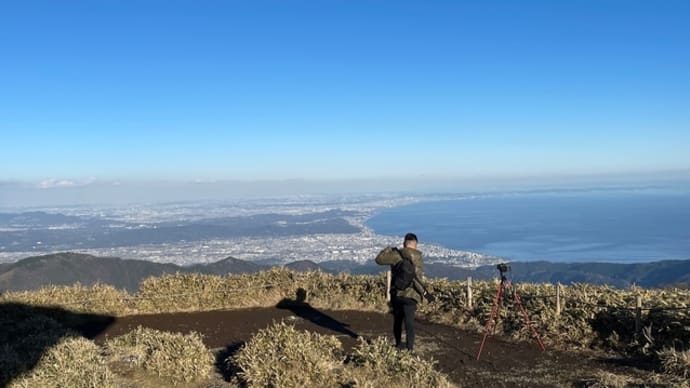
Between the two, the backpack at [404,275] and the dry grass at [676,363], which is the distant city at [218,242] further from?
the dry grass at [676,363]

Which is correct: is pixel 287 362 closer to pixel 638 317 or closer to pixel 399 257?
pixel 399 257

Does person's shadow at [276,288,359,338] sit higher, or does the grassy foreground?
the grassy foreground

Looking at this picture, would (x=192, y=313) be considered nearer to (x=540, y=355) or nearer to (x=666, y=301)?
(x=540, y=355)

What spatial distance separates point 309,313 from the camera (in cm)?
1401

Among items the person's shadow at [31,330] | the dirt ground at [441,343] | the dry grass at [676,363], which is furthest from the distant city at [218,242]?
the dry grass at [676,363]

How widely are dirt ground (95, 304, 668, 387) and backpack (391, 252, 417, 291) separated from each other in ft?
5.18

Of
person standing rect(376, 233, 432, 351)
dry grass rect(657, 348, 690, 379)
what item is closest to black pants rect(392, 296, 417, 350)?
person standing rect(376, 233, 432, 351)

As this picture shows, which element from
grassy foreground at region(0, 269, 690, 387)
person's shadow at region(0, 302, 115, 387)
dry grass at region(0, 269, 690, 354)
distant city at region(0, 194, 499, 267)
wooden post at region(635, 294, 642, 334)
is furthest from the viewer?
distant city at region(0, 194, 499, 267)

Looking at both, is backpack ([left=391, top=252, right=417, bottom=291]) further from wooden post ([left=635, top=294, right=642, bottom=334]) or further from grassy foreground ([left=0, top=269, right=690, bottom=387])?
wooden post ([left=635, top=294, right=642, bottom=334])

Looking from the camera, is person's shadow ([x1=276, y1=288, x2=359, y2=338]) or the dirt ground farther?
person's shadow ([x1=276, y1=288, x2=359, y2=338])

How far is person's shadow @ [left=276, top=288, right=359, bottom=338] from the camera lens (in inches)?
469

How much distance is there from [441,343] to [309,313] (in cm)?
487

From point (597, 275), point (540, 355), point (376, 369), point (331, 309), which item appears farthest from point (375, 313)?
point (597, 275)

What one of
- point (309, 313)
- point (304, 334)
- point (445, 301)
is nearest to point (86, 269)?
point (309, 313)
